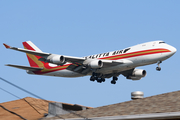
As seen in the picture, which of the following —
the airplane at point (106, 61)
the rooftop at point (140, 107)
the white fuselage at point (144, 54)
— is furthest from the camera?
the airplane at point (106, 61)

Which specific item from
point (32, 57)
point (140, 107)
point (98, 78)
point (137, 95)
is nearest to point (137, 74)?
point (98, 78)

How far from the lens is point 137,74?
49.3 metres

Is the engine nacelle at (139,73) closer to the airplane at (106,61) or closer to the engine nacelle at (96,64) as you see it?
the airplane at (106,61)

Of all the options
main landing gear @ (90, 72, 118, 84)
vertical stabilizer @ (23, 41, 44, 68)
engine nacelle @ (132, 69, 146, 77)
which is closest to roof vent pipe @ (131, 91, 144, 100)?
main landing gear @ (90, 72, 118, 84)

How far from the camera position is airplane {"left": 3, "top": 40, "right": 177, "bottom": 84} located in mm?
39656

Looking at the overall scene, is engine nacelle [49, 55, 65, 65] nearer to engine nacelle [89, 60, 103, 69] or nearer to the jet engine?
engine nacelle [89, 60, 103, 69]

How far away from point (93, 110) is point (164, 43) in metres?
23.2

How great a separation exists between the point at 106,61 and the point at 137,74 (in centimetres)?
980

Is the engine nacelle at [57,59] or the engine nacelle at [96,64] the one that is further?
the engine nacelle at [96,64]

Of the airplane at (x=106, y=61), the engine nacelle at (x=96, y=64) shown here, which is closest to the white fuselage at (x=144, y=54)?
the airplane at (x=106, y=61)

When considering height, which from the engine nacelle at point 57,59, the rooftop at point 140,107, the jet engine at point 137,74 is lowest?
the rooftop at point 140,107

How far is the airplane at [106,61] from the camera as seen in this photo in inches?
1561

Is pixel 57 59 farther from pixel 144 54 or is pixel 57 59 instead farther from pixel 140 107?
pixel 140 107

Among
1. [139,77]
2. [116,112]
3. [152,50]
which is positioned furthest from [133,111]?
[139,77]
